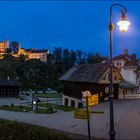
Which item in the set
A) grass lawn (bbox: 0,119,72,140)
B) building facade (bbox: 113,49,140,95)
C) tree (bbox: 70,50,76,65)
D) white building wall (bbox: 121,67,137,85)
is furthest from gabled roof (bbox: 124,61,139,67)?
tree (bbox: 70,50,76,65)

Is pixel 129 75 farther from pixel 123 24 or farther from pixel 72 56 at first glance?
pixel 72 56

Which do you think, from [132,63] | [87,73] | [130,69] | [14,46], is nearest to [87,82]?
[87,73]

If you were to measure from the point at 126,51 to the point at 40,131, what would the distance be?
62963 mm

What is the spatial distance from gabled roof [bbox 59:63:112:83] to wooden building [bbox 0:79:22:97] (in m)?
18.6

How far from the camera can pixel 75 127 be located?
30.7m

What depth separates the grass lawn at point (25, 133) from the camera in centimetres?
1781

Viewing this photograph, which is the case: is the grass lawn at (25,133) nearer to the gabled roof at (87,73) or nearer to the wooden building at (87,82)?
the wooden building at (87,82)

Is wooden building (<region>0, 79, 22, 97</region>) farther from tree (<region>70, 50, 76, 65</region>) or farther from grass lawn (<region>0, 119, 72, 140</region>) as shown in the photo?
tree (<region>70, 50, 76, 65</region>)

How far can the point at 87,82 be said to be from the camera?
5828 cm

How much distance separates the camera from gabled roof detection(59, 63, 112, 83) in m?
56.8

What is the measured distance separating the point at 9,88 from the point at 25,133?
6738 centimetres

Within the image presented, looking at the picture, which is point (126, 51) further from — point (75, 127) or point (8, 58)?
point (8, 58)

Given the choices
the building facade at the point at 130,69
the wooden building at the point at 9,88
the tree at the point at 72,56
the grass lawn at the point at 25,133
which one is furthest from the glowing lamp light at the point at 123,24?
the tree at the point at 72,56

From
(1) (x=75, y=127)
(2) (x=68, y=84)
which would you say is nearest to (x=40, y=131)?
(1) (x=75, y=127)
